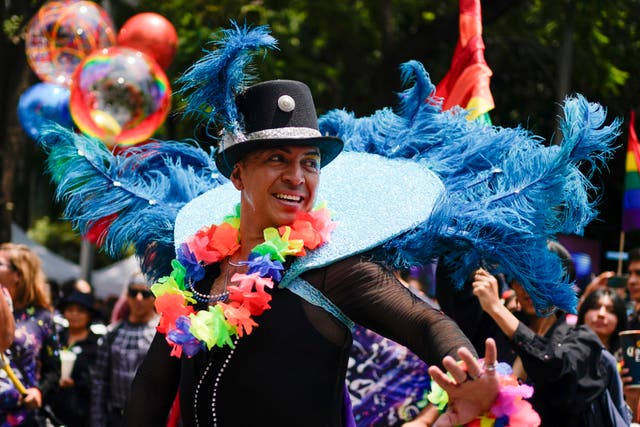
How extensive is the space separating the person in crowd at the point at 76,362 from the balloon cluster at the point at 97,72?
124cm

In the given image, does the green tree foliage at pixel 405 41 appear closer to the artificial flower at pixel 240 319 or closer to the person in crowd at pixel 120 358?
the person in crowd at pixel 120 358

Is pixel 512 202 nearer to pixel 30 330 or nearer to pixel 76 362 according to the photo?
pixel 30 330

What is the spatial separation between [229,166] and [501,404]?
3.91 ft

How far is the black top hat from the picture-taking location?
2.93 metres

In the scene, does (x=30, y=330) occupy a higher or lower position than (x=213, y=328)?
lower

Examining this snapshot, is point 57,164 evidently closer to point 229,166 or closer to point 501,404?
point 229,166

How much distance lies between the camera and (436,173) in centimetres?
322

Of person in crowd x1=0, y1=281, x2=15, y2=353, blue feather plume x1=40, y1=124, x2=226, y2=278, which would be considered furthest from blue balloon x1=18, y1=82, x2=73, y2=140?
blue feather plume x1=40, y1=124, x2=226, y2=278

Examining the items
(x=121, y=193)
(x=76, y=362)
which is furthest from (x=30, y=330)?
(x=121, y=193)

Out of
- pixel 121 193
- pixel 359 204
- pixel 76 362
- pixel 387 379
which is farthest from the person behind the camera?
pixel 76 362

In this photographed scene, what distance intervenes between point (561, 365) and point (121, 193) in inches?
78.6

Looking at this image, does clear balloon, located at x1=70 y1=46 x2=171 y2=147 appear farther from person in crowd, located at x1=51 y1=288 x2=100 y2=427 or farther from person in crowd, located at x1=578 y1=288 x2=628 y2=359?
person in crowd, located at x1=578 y1=288 x2=628 y2=359

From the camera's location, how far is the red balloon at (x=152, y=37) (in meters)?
9.23

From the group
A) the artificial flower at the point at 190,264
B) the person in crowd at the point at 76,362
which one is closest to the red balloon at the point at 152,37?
the person in crowd at the point at 76,362
